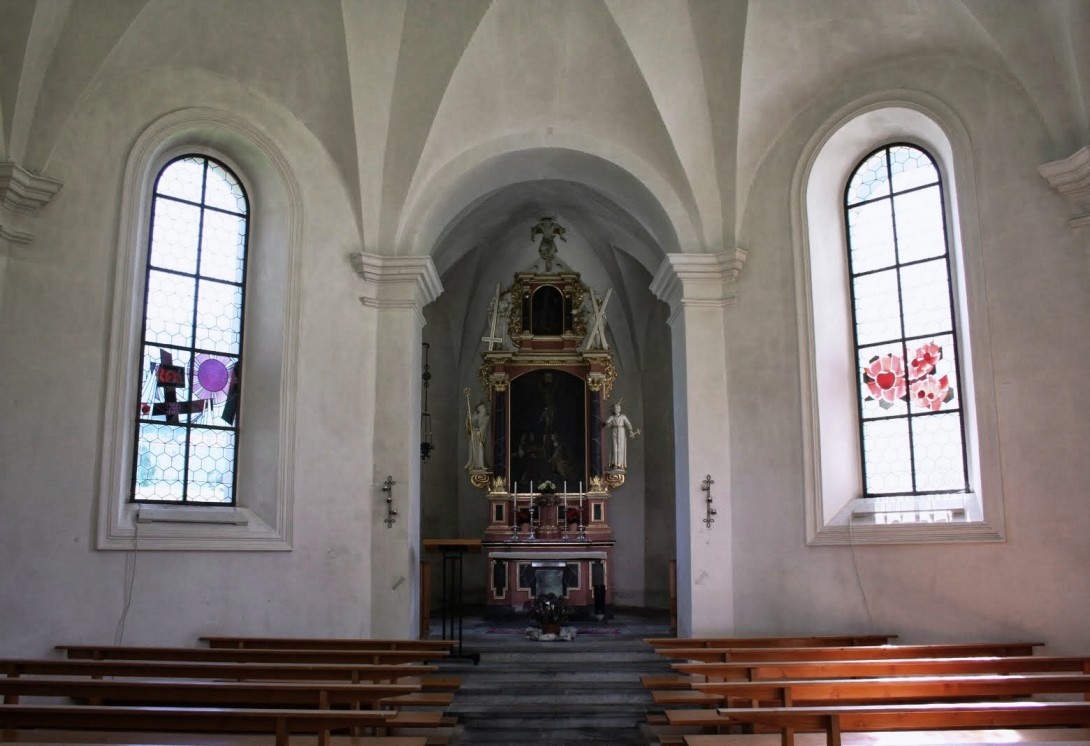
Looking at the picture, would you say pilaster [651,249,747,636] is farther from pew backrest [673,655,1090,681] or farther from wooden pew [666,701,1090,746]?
wooden pew [666,701,1090,746]

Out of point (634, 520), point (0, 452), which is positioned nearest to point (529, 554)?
point (634, 520)

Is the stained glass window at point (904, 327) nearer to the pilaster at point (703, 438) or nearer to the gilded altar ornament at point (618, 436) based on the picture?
the pilaster at point (703, 438)

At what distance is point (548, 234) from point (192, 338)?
8.27 meters

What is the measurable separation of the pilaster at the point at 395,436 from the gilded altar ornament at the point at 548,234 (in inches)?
227

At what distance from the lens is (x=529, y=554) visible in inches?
622

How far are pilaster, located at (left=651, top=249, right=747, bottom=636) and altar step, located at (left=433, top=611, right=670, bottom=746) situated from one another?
3.29 ft

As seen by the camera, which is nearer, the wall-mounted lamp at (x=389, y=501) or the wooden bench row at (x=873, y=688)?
the wooden bench row at (x=873, y=688)

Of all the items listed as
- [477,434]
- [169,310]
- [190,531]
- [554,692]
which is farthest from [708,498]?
[477,434]

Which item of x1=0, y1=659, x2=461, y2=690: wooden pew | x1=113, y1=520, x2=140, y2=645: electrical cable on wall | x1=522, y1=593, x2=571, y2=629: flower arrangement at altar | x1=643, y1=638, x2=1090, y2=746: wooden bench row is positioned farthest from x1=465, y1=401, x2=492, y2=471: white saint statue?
x1=0, y1=659, x2=461, y2=690: wooden pew

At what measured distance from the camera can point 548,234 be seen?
57.6ft

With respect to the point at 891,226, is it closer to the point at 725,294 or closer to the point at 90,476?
the point at 725,294

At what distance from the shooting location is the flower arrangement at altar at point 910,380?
402 inches

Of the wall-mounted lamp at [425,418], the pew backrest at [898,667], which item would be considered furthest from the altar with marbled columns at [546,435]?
the pew backrest at [898,667]

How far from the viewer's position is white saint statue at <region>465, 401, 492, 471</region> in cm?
1684
